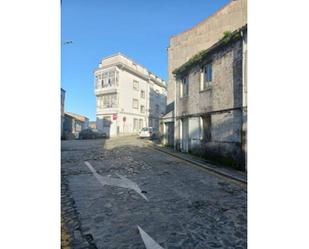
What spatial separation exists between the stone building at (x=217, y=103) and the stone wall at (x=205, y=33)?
19.2 feet

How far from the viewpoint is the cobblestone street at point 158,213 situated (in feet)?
10.1

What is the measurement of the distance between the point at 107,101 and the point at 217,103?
27794 millimetres

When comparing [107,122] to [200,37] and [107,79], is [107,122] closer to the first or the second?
[107,79]

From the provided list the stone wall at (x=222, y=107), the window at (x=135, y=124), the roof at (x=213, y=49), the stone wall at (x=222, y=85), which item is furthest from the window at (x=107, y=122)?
the stone wall at (x=222, y=107)

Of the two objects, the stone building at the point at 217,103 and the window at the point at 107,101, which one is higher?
the window at the point at 107,101

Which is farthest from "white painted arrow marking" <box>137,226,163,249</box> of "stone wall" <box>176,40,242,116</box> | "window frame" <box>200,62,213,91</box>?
"window frame" <box>200,62,213,91</box>

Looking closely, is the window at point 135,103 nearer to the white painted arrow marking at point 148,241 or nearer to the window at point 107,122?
the window at point 107,122

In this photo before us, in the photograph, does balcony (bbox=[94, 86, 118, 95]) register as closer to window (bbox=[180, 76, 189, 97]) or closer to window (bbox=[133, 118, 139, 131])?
window (bbox=[133, 118, 139, 131])

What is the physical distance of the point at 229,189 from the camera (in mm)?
5766

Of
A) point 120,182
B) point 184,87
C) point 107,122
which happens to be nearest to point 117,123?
point 107,122

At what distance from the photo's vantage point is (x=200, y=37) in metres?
18.3
